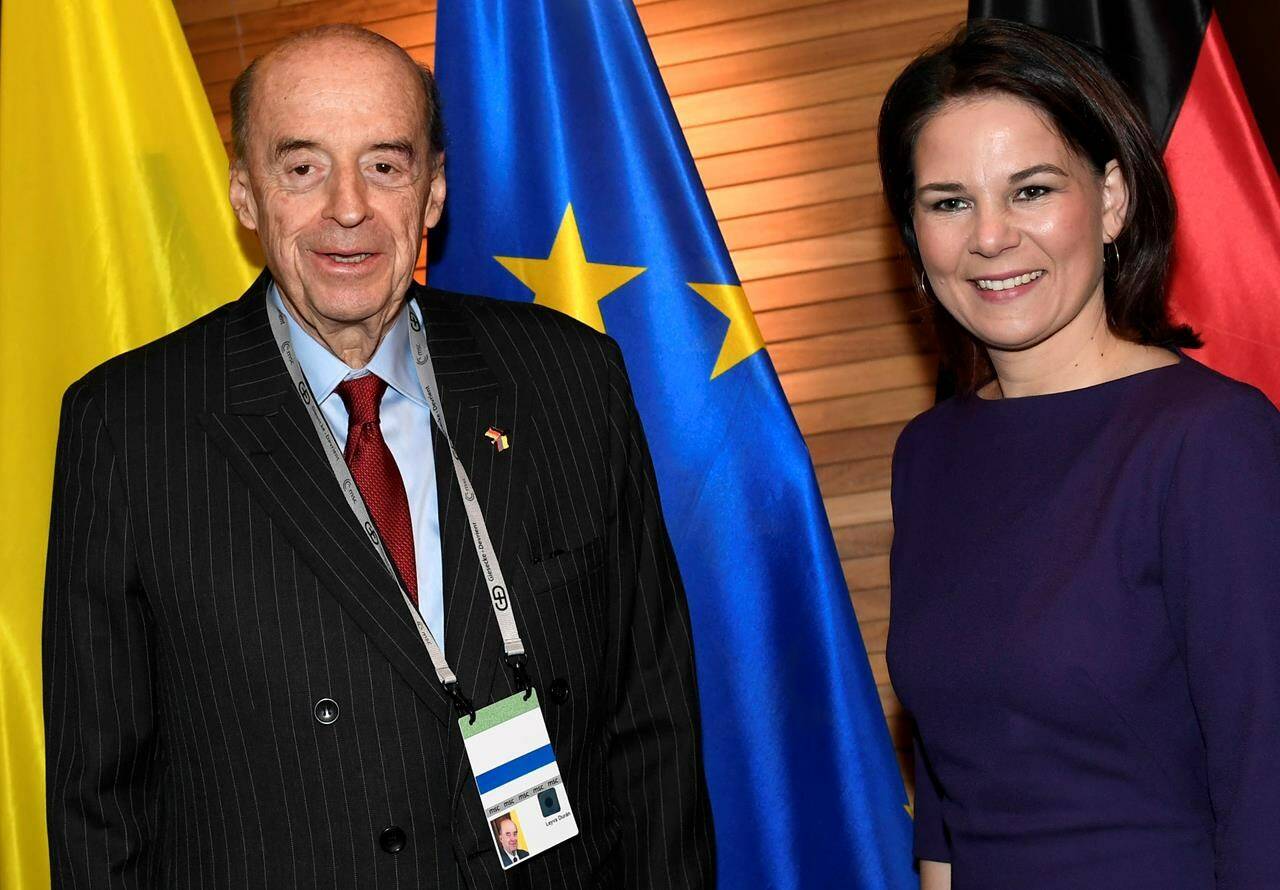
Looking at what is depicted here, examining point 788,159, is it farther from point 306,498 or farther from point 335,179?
point 306,498

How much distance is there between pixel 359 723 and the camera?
166cm

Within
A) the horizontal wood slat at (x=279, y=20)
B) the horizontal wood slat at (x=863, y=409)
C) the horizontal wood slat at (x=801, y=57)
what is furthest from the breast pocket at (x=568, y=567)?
the horizontal wood slat at (x=279, y=20)

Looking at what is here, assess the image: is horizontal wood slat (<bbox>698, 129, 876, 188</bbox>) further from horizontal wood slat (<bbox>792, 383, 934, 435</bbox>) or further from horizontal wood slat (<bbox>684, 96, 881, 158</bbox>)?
horizontal wood slat (<bbox>792, 383, 934, 435</bbox>)

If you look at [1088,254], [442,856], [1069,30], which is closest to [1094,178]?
[1088,254]

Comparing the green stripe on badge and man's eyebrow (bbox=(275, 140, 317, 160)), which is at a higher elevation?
man's eyebrow (bbox=(275, 140, 317, 160))

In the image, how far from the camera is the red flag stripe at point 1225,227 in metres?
2.25

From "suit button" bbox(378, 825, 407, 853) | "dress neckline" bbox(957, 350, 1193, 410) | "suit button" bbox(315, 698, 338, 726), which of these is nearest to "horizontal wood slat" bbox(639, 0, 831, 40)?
"dress neckline" bbox(957, 350, 1193, 410)

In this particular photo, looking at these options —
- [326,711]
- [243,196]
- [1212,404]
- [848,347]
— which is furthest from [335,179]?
[848,347]

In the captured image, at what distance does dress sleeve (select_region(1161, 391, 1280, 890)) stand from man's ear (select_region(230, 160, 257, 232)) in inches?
53.7

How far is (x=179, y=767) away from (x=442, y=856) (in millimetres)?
384

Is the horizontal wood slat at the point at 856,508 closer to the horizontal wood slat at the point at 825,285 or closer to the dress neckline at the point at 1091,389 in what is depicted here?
the horizontal wood slat at the point at 825,285

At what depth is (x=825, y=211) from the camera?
9.10 feet

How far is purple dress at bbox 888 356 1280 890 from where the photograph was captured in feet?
4.72

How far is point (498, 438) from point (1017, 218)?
805 mm
